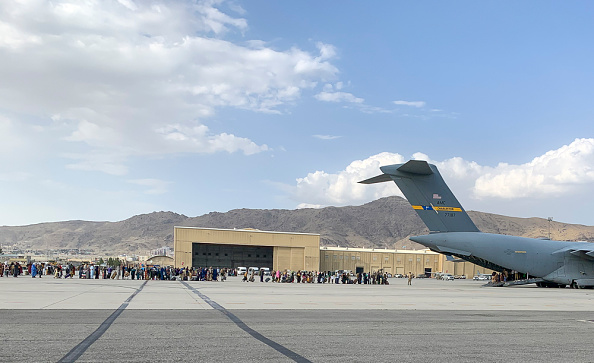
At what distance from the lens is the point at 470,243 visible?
4138 cm

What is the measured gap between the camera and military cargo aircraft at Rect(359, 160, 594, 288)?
136 ft

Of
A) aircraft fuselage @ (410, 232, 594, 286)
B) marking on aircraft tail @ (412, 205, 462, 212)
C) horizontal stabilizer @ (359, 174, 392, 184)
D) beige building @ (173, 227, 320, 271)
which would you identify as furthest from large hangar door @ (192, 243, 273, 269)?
aircraft fuselage @ (410, 232, 594, 286)

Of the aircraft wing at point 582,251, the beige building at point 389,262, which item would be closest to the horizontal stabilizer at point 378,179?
the aircraft wing at point 582,251

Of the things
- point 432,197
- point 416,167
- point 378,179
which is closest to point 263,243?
point 378,179

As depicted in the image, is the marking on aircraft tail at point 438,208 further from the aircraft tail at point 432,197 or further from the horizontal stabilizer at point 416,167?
the horizontal stabilizer at point 416,167

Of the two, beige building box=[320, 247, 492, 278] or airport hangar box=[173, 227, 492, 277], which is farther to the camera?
beige building box=[320, 247, 492, 278]

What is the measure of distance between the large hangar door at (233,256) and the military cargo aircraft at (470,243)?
66.3 meters

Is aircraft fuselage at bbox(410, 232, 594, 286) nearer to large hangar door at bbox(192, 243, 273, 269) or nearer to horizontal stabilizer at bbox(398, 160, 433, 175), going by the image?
horizontal stabilizer at bbox(398, 160, 433, 175)

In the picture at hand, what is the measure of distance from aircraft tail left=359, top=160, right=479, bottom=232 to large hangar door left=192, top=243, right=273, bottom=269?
66055 millimetres

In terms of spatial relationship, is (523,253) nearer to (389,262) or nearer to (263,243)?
(263,243)

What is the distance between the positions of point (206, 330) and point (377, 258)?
94976 millimetres

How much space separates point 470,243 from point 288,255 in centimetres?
5211

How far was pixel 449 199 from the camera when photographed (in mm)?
42719

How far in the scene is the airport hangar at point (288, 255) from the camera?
8775 cm
